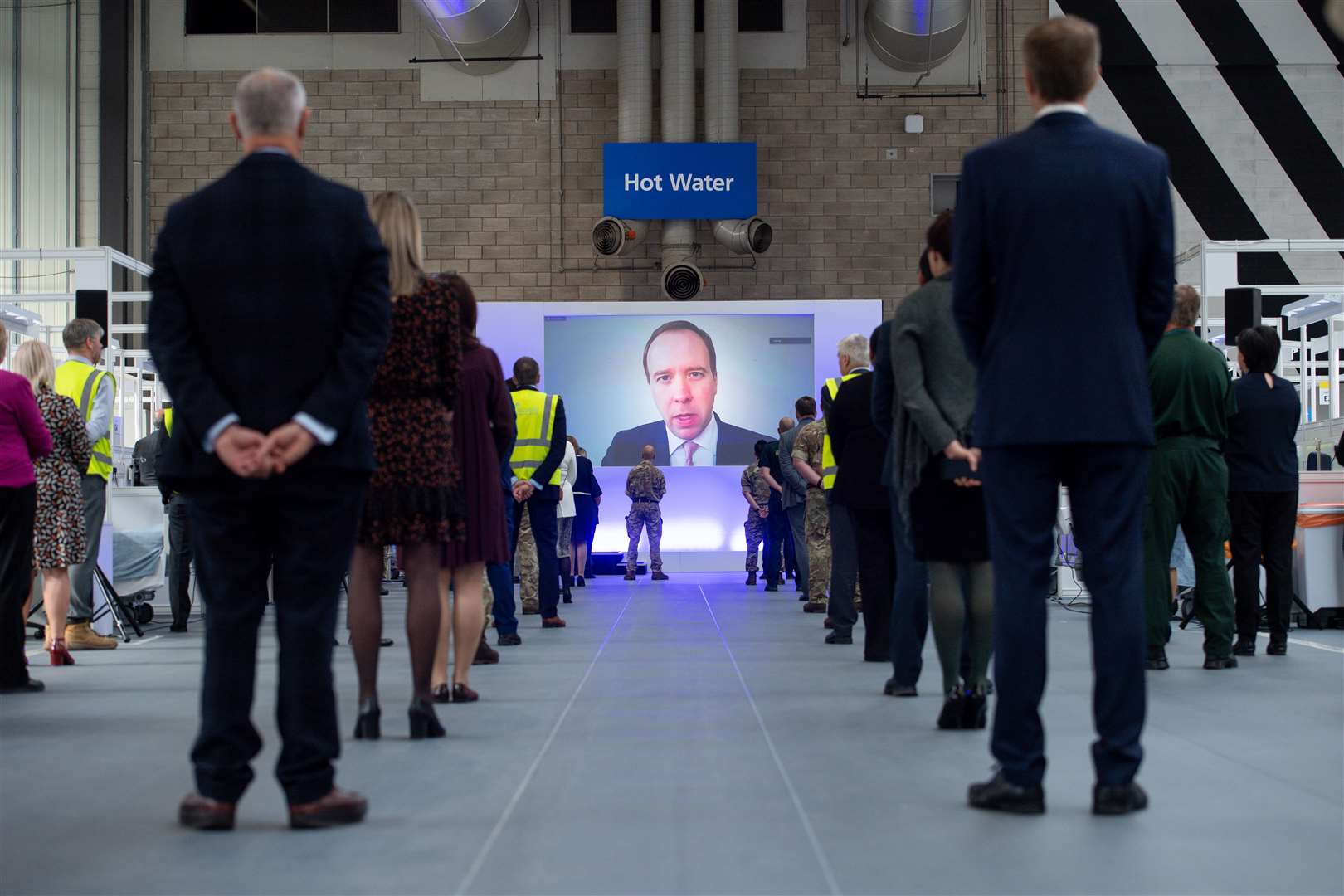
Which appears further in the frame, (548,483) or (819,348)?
(819,348)

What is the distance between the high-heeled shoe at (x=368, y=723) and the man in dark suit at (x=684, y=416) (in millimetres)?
9523

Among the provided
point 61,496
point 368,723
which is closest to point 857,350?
point 368,723

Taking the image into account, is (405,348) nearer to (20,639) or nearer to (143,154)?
(20,639)

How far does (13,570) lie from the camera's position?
4.69 meters

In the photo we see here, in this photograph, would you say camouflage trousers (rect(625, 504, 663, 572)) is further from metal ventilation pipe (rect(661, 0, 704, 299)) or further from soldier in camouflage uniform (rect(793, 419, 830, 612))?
soldier in camouflage uniform (rect(793, 419, 830, 612))

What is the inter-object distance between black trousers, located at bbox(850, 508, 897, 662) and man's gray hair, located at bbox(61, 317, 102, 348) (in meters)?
3.36

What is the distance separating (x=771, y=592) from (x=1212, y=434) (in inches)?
Answer: 228

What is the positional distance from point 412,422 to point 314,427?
39.5 inches

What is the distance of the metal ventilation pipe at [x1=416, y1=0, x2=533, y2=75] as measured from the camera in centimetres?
1347

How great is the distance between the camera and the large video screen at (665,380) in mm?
13055

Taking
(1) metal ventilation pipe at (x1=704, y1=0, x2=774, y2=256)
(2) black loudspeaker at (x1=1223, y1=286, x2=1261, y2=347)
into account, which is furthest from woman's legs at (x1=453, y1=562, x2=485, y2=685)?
(1) metal ventilation pipe at (x1=704, y1=0, x2=774, y2=256)

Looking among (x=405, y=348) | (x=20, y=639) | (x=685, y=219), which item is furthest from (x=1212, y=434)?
(x=685, y=219)

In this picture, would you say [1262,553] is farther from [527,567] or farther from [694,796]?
[527,567]

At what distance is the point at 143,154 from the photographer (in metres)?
15.3
